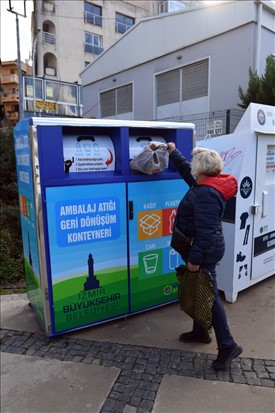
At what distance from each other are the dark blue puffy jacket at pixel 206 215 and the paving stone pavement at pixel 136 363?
0.76 m

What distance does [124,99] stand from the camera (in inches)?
504

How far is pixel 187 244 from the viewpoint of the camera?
2.36 meters

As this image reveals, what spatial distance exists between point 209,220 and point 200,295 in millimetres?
563

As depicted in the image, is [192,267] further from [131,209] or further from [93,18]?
[93,18]

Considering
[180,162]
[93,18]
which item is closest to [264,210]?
[180,162]

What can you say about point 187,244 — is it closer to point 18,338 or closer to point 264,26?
point 18,338

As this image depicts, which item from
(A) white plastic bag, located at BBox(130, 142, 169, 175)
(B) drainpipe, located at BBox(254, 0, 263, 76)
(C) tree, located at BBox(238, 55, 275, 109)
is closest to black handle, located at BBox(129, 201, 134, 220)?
(A) white plastic bag, located at BBox(130, 142, 169, 175)

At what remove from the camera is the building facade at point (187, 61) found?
26.7 feet

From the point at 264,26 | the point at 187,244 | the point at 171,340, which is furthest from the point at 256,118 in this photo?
the point at 264,26

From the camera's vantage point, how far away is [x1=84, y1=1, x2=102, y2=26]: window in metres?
26.2

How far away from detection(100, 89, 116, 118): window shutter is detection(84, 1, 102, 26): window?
15948 millimetres

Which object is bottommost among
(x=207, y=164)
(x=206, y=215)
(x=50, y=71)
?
(x=206, y=215)

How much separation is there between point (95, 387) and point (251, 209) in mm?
2121

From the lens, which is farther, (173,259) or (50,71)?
(50,71)
